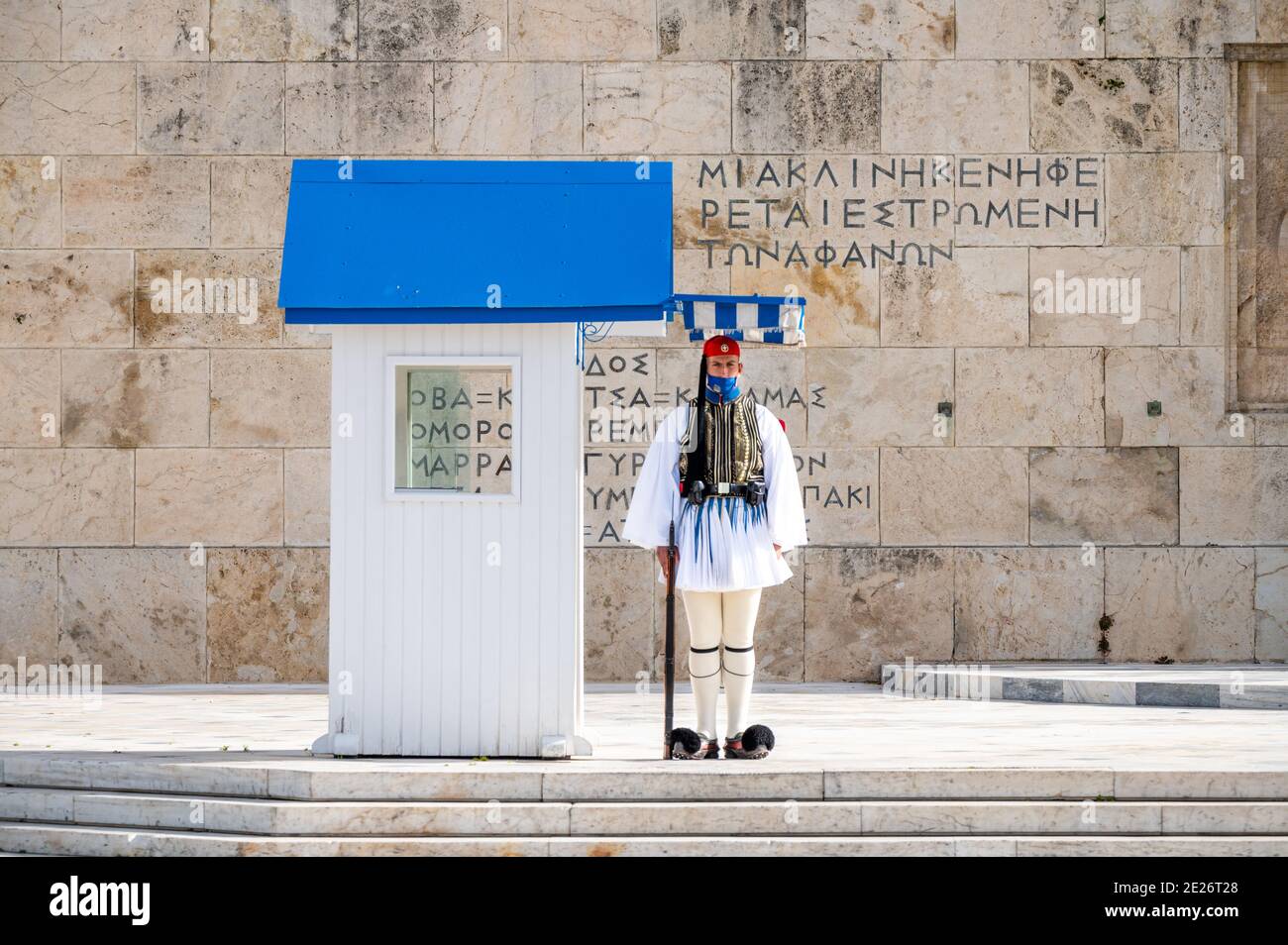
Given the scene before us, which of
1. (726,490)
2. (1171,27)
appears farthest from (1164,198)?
(726,490)

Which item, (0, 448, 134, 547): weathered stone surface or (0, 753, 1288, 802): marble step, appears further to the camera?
(0, 448, 134, 547): weathered stone surface

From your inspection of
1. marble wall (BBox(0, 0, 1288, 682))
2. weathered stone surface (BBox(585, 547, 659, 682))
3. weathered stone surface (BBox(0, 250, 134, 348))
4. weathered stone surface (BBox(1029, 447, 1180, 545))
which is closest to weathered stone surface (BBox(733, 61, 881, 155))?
marble wall (BBox(0, 0, 1288, 682))

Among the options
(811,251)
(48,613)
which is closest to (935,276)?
(811,251)

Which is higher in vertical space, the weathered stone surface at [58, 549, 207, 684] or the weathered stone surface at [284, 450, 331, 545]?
the weathered stone surface at [284, 450, 331, 545]

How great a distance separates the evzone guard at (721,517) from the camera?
885cm

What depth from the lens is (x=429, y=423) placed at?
30.0ft

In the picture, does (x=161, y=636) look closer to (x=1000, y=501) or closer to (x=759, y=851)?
(x=1000, y=501)

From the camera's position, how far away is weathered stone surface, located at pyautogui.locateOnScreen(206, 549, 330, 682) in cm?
1400

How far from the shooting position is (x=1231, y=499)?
14.1 metres

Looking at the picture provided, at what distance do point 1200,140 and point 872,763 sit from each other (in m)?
7.62

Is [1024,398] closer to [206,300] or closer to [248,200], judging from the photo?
[248,200]

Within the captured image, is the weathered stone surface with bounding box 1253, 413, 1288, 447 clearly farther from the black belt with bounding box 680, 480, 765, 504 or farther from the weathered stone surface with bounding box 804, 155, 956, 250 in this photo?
the black belt with bounding box 680, 480, 765, 504

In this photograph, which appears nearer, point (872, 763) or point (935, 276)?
point (872, 763)

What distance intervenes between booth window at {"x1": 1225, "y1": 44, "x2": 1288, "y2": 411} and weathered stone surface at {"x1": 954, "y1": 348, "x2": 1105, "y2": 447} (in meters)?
1.20
